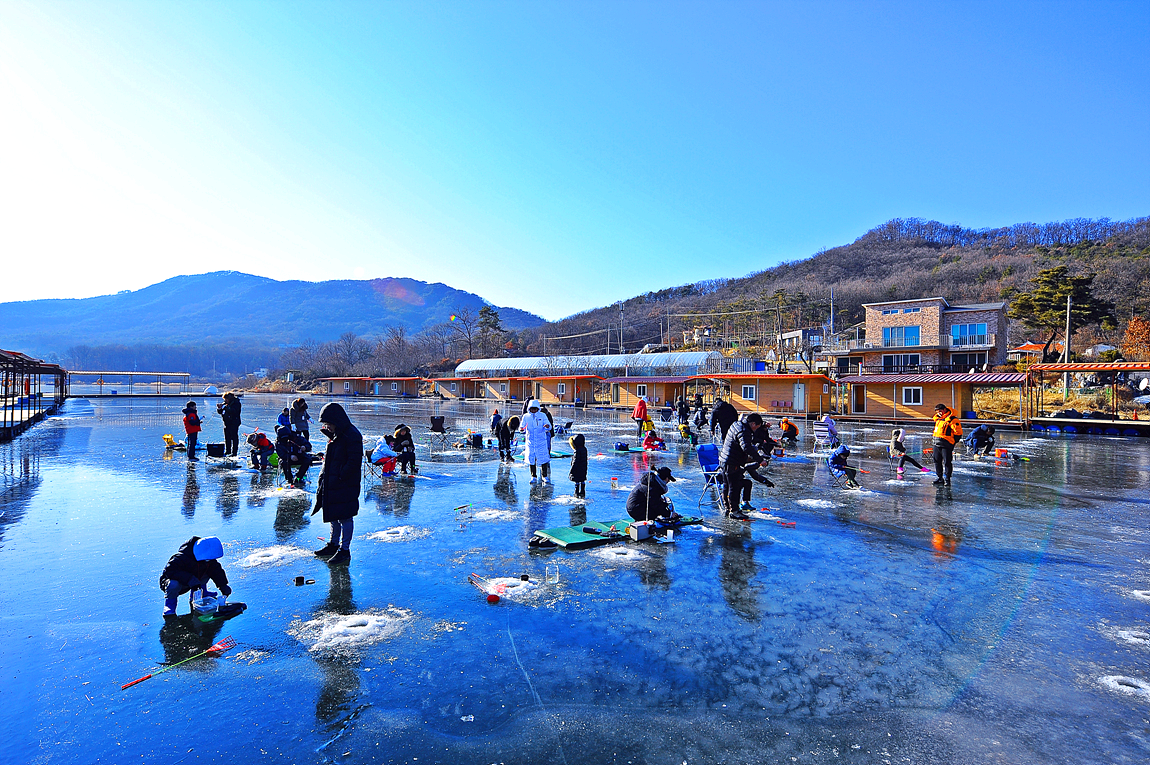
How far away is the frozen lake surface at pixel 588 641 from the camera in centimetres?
358

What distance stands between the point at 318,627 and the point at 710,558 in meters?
4.67

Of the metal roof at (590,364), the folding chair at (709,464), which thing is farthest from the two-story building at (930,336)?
the folding chair at (709,464)

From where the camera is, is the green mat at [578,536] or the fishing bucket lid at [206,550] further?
the green mat at [578,536]

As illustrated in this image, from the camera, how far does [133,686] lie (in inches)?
163

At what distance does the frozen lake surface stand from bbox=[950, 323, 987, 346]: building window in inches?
1751

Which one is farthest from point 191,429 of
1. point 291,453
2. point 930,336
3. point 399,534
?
point 930,336

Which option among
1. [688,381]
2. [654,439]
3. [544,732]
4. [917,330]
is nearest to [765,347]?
[917,330]

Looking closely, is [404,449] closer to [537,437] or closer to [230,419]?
[537,437]

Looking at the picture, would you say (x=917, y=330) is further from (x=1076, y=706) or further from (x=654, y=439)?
(x=1076, y=706)

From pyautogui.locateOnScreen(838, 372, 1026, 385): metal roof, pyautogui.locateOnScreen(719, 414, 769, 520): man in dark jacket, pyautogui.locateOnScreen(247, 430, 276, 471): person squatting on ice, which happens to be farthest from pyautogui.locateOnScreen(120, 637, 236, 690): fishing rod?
pyautogui.locateOnScreen(838, 372, 1026, 385): metal roof

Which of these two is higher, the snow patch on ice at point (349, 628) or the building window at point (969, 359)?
the building window at point (969, 359)

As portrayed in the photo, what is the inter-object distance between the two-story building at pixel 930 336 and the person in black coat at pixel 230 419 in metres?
44.3

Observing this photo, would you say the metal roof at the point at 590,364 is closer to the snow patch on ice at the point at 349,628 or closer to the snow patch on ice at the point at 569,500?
the snow patch on ice at the point at 569,500

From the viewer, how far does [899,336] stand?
47062 millimetres
